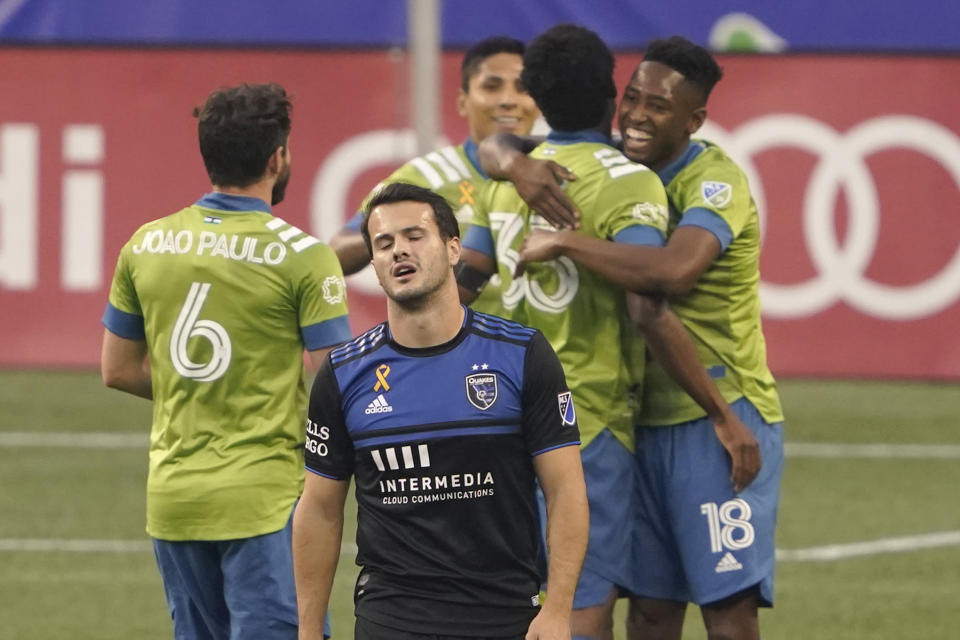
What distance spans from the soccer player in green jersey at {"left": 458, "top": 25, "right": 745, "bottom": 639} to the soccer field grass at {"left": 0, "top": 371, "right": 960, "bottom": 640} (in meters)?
2.36

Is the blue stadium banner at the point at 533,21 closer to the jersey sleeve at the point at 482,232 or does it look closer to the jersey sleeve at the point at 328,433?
the jersey sleeve at the point at 482,232

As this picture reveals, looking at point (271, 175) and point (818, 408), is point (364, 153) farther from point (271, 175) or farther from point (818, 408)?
point (271, 175)

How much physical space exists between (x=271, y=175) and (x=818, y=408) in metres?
8.01

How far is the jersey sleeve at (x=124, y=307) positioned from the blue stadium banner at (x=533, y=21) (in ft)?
28.0

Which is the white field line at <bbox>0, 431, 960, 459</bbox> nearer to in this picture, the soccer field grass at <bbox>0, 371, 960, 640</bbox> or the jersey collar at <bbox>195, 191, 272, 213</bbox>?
the soccer field grass at <bbox>0, 371, 960, 640</bbox>

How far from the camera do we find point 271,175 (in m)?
5.20

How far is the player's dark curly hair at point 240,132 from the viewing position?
16.6 ft

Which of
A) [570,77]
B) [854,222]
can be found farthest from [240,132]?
[854,222]

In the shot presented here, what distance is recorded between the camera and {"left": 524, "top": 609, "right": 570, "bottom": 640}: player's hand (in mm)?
4254

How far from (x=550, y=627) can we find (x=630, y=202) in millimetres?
1484

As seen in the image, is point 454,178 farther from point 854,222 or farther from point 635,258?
point 854,222

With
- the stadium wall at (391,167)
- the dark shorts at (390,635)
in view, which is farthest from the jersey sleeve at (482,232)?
the stadium wall at (391,167)

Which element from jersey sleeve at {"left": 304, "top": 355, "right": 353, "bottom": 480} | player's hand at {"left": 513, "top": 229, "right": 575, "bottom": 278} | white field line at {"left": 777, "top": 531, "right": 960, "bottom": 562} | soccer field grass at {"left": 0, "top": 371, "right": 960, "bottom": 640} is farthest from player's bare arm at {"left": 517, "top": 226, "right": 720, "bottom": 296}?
white field line at {"left": 777, "top": 531, "right": 960, "bottom": 562}

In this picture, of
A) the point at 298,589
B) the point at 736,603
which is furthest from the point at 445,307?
the point at 736,603
